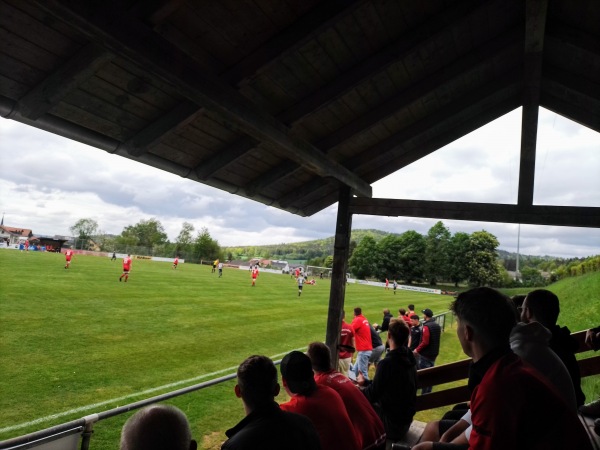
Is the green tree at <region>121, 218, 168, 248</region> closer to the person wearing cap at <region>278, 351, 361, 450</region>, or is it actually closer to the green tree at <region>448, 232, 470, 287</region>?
the green tree at <region>448, 232, 470, 287</region>

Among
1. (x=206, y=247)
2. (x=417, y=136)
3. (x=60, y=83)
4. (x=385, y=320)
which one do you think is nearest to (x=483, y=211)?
(x=417, y=136)

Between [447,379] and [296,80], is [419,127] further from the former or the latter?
[447,379]

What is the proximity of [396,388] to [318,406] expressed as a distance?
120cm

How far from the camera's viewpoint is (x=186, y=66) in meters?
2.69

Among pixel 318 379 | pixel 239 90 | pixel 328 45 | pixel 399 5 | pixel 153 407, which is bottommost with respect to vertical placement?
pixel 318 379

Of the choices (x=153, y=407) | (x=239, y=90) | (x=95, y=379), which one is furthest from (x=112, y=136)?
(x=95, y=379)

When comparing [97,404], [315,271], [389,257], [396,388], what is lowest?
[97,404]

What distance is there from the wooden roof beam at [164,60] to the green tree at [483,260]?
32.0m

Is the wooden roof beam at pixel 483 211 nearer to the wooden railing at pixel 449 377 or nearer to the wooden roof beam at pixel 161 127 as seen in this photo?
the wooden railing at pixel 449 377

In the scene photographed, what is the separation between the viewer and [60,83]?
2799 millimetres

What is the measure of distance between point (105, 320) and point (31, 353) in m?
4.36

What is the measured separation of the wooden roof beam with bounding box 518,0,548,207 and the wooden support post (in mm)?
2350

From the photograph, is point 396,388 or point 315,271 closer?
point 396,388

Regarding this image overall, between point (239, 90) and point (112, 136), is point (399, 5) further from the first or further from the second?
point (112, 136)
